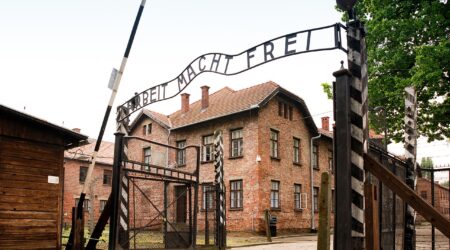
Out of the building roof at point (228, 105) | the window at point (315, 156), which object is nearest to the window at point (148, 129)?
the building roof at point (228, 105)

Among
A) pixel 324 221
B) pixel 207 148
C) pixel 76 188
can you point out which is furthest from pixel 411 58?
pixel 76 188

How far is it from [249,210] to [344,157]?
62.5ft

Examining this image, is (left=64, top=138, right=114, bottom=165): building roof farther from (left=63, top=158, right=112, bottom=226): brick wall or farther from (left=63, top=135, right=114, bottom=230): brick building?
(left=63, top=158, right=112, bottom=226): brick wall

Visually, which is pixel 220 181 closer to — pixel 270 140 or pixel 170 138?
pixel 270 140

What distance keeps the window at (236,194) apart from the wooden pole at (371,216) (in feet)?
64.3

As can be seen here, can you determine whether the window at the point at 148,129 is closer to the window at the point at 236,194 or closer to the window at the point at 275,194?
the window at the point at 236,194

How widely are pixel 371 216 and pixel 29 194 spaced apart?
28.4ft

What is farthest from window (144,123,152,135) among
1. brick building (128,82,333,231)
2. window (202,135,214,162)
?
window (202,135,214,162)

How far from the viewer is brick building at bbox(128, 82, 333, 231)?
24.4m

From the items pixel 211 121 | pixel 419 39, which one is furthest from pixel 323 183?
pixel 211 121

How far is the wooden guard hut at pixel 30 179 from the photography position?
34.1 feet

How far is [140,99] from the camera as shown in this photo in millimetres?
10914

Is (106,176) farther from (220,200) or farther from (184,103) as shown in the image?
(220,200)

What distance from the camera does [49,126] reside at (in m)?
11.1
